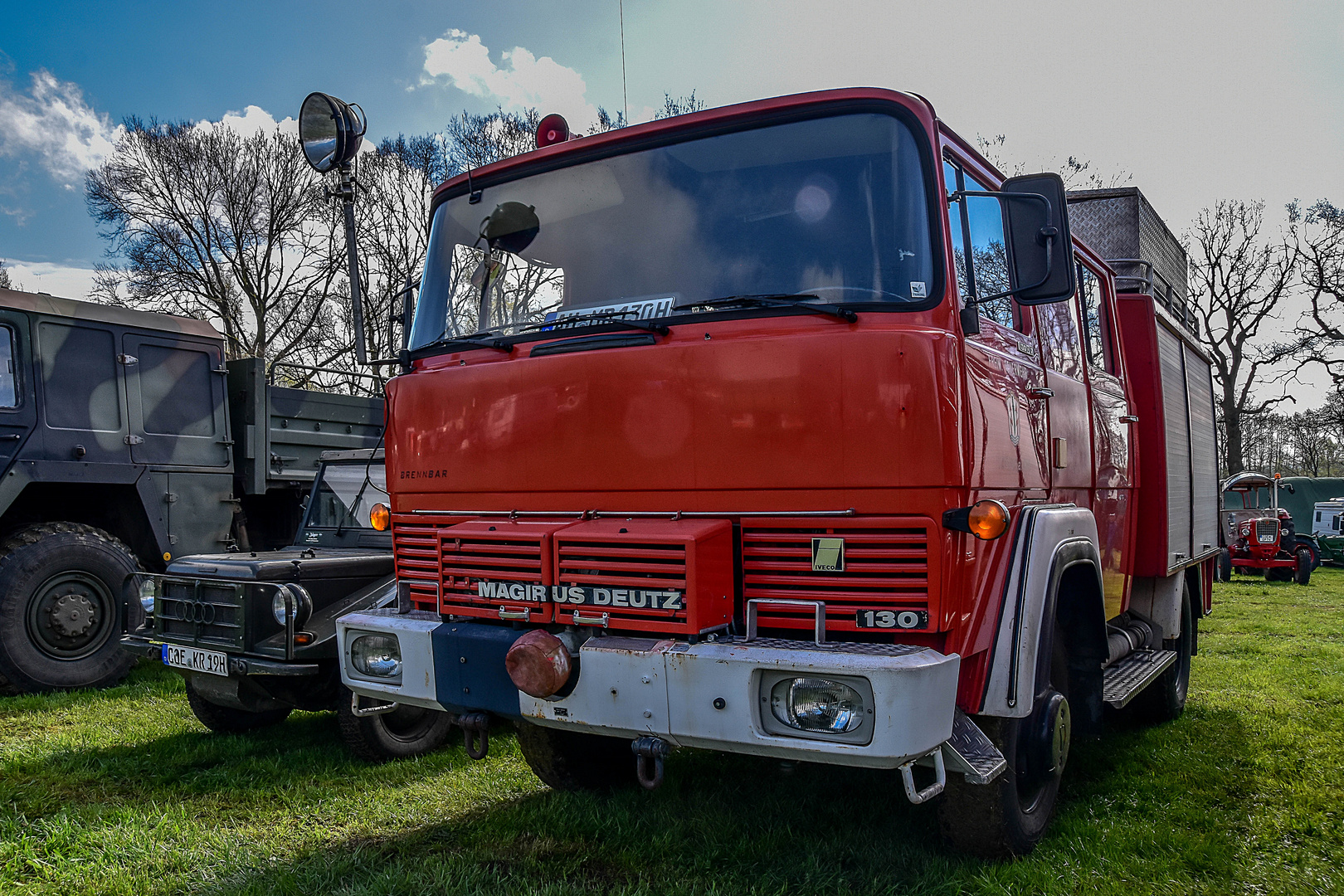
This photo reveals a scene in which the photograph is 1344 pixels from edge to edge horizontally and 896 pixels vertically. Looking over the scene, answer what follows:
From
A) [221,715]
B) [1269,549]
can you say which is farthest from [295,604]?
[1269,549]

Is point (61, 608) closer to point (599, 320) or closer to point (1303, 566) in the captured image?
point (599, 320)

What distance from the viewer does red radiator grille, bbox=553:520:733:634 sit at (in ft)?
9.15

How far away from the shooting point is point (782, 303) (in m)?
2.96

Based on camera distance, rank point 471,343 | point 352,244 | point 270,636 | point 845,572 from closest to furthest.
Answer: point 845,572 → point 352,244 → point 471,343 → point 270,636

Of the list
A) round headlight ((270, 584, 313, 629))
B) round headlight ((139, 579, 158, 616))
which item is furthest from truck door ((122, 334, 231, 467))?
round headlight ((270, 584, 313, 629))

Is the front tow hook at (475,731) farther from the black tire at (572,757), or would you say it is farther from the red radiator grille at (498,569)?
the black tire at (572,757)

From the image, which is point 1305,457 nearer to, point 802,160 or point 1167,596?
point 1167,596

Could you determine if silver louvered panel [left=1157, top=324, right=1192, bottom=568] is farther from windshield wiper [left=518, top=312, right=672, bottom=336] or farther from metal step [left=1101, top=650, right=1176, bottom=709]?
windshield wiper [left=518, top=312, right=672, bottom=336]

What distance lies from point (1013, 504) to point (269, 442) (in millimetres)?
7335

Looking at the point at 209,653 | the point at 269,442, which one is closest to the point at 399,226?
the point at 269,442

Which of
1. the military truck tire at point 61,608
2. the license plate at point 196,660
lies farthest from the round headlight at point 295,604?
the military truck tire at point 61,608

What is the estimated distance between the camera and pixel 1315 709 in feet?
19.4

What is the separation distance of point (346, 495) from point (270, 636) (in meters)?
1.72

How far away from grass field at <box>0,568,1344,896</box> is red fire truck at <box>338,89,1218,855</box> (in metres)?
0.42
